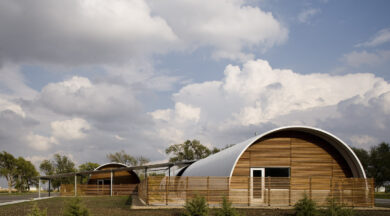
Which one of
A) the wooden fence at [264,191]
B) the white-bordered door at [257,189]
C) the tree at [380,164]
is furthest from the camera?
the tree at [380,164]

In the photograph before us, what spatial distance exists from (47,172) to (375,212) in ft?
259

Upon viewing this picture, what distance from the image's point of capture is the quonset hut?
20.4 meters

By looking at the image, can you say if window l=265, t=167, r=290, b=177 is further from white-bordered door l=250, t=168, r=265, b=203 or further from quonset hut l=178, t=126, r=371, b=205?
white-bordered door l=250, t=168, r=265, b=203

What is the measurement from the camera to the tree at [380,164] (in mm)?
60156

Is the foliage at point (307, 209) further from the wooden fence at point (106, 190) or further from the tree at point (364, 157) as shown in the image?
the tree at point (364, 157)

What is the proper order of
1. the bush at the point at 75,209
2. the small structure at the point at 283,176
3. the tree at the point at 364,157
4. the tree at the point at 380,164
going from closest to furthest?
the bush at the point at 75,209 → the small structure at the point at 283,176 → the tree at the point at 380,164 → the tree at the point at 364,157

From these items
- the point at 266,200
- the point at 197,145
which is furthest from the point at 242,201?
the point at 197,145

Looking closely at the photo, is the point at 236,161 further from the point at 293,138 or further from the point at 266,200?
the point at 293,138

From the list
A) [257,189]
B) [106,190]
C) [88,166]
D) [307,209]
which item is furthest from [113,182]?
[88,166]

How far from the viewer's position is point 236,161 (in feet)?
65.8

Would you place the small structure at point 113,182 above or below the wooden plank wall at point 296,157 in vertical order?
below

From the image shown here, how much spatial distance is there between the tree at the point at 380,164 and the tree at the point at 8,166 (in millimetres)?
59319

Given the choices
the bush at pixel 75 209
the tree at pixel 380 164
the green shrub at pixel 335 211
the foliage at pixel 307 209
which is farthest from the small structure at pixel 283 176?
the tree at pixel 380 164

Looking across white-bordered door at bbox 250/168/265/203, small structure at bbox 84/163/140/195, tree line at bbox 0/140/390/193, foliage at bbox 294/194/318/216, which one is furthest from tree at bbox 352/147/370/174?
foliage at bbox 294/194/318/216
